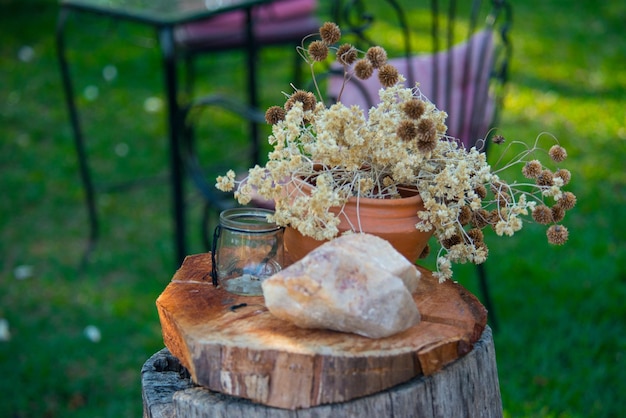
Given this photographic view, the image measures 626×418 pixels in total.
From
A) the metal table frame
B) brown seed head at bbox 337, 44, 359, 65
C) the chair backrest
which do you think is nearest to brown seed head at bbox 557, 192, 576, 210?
brown seed head at bbox 337, 44, 359, 65

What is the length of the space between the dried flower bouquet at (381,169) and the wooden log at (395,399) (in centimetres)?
19

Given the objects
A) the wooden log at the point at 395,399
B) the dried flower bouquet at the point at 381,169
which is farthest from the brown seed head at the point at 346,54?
the wooden log at the point at 395,399

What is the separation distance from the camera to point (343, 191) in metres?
1.36

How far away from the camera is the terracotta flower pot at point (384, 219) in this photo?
1.37m

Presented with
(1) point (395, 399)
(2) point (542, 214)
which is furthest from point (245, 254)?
(2) point (542, 214)

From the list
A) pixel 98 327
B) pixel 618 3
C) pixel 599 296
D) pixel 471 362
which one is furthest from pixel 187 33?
pixel 618 3

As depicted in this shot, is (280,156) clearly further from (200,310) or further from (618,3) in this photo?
(618,3)

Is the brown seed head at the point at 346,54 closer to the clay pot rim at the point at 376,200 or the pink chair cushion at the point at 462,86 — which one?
the clay pot rim at the point at 376,200

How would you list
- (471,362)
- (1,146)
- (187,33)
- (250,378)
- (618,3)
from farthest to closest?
(618,3) < (1,146) < (187,33) < (471,362) < (250,378)

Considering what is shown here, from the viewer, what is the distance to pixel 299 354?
3.95 ft

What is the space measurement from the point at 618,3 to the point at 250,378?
261 inches

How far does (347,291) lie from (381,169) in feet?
1.00

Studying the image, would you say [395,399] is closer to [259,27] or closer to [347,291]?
[347,291]

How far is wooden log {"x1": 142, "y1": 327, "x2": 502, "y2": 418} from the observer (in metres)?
1.24
